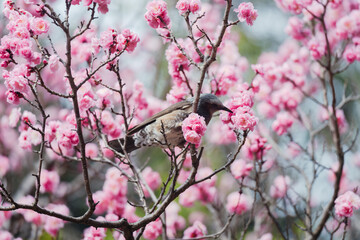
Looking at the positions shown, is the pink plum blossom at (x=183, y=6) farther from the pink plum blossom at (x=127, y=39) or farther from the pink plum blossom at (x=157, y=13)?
the pink plum blossom at (x=127, y=39)

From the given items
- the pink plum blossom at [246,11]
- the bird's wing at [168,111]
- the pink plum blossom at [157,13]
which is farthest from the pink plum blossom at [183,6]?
the bird's wing at [168,111]

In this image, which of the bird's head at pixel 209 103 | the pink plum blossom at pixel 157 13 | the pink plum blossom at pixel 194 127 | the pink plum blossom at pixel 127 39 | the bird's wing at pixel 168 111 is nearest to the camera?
the pink plum blossom at pixel 194 127

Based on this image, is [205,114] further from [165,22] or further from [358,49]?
[358,49]

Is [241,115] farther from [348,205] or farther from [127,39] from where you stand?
[348,205]

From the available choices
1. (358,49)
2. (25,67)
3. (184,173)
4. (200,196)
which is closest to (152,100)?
(184,173)

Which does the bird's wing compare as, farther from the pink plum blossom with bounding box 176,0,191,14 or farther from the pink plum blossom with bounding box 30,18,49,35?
the pink plum blossom with bounding box 30,18,49,35

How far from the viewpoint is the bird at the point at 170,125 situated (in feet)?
10.2

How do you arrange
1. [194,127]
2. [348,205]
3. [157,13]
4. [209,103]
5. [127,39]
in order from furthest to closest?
[209,103] < [348,205] < [157,13] < [127,39] < [194,127]

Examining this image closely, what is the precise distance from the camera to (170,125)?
3.32m

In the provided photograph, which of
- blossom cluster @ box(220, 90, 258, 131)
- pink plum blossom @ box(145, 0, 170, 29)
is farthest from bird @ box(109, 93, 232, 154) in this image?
pink plum blossom @ box(145, 0, 170, 29)

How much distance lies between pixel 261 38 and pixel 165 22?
18.8 feet

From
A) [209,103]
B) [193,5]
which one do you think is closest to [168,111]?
[209,103]

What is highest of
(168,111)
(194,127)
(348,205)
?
(168,111)

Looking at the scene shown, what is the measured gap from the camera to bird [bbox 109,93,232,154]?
3.12 m
